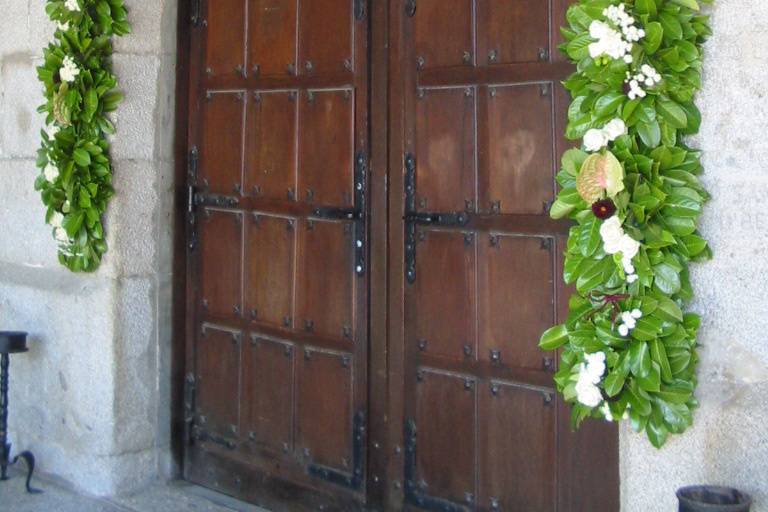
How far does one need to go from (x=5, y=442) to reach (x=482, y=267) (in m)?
2.27

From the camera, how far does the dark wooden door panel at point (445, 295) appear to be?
3.52m

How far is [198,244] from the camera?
448 cm

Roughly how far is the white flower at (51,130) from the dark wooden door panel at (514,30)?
6.26ft

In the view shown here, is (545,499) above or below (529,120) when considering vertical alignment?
below

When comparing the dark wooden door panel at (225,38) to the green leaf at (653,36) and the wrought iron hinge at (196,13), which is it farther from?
the green leaf at (653,36)

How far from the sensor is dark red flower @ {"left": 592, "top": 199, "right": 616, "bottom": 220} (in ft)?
8.79

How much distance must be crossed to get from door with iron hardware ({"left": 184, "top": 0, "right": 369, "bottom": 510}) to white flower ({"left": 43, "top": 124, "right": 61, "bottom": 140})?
54 centimetres

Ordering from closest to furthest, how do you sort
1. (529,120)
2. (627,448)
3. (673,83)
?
(673,83), (627,448), (529,120)

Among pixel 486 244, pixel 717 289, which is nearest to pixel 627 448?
pixel 717 289

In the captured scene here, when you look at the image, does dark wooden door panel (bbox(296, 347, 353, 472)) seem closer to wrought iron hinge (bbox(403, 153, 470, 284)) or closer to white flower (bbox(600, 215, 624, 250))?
wrought iron hinge (bbox(403, 153, 470, 284))

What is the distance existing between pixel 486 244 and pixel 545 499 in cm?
80

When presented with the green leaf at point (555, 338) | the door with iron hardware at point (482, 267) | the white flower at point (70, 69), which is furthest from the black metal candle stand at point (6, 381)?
the green leaf at point (555, 338)

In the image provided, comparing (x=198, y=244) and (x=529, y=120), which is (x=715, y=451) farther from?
(x=198, y=244)

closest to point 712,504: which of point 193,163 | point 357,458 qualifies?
point 357,458
